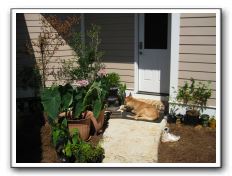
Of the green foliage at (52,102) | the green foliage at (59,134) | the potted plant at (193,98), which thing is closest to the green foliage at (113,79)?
the potted plant at (193,98)

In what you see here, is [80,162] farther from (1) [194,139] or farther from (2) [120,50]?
(2) [120,50]

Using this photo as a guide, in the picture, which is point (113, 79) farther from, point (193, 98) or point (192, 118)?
point (192, 118)

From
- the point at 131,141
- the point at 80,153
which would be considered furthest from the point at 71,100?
the point at 131,141

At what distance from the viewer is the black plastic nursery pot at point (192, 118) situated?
19.7 feet

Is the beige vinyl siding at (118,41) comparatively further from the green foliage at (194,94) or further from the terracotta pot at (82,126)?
the terracotta pot at (82,126)

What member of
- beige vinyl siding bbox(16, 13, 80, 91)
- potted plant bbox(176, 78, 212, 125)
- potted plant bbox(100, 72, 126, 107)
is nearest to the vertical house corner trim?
potted plant bbox(176, 78, 212, 125)

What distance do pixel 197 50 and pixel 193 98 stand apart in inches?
33.8

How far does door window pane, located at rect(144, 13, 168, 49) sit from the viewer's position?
286 inches

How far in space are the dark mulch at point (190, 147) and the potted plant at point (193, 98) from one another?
0.18 m

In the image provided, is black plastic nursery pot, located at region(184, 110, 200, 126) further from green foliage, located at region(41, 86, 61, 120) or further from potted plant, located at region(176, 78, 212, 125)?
green foliage, located at region(41, 86, 61, 120)

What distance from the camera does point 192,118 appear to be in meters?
6.02

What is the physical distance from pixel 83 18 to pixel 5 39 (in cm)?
401

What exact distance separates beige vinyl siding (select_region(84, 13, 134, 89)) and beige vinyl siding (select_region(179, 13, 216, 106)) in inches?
69.4
